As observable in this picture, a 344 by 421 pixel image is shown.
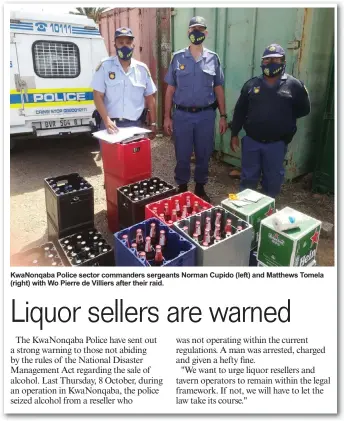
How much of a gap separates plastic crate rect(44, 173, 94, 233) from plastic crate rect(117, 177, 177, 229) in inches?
10.8

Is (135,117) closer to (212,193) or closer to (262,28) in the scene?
(212,193)

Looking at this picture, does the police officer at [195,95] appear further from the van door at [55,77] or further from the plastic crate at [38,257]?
the van door at [55,77]

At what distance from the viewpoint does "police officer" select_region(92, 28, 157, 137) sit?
330 cm

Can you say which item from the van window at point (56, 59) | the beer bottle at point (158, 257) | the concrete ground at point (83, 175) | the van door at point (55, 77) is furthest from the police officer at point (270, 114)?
the van window at point (56, 59)

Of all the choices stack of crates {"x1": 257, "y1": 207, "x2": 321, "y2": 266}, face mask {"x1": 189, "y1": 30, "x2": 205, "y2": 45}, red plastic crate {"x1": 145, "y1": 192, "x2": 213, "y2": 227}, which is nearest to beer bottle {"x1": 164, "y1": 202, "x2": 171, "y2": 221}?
red plastic crate {"x1": 145, "y1": 192, "x2": 213, "y2": 227}

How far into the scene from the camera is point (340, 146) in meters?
2.14

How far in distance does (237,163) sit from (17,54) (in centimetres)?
352

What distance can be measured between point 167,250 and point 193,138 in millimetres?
1910

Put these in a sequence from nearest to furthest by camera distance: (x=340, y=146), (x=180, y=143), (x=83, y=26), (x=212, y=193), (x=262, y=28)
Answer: (x=340, y=146)
(x=180, y=143)
(x=262, y=28)
(x=212, y=193)
(x=83, y=26)

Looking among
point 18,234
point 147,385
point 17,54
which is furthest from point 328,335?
point 17,54

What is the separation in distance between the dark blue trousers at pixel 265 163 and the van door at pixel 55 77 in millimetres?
3125

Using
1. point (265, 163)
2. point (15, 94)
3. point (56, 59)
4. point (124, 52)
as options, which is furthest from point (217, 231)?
point (56, 59)

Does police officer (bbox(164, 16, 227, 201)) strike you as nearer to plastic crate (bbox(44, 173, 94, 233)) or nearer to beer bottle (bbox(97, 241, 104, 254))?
plastic crate (bbox(44, 173, 94, 233))

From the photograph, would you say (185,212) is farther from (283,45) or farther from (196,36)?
(283,45)
